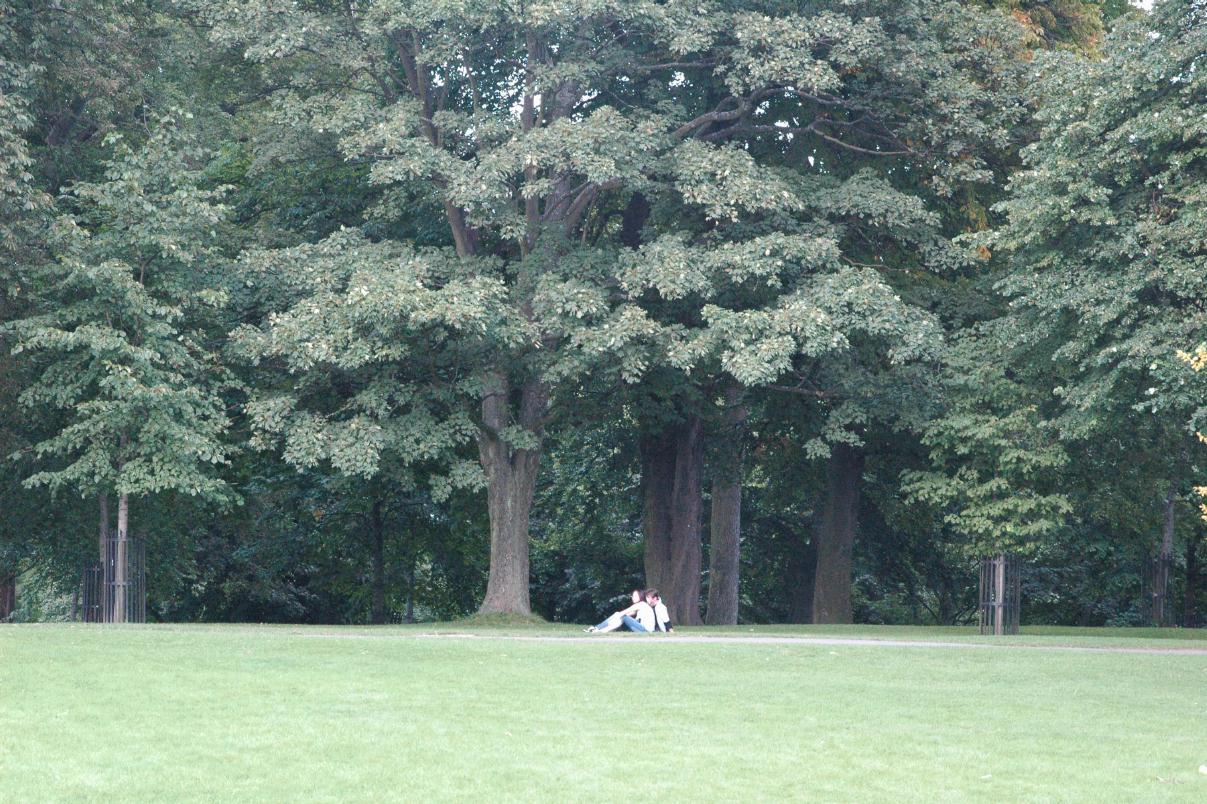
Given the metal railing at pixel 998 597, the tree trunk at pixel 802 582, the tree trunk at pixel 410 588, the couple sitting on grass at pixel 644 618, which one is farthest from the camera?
the tree trunk at pixel 802 582

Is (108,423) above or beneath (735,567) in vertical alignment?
above

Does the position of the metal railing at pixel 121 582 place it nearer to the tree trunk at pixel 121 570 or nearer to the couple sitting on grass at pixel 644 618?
the tree trunk at pixel 121 570

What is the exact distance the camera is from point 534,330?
86.4ft

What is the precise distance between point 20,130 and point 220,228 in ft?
14.8

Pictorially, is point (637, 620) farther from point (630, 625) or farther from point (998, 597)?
point (998, 597)

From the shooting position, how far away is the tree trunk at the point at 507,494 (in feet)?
92.8

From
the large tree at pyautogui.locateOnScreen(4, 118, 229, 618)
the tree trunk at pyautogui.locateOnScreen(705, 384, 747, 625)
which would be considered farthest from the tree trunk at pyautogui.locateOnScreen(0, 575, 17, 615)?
the tree trunk at pyautogui.locateOnScreen(705, 384, 747, 625)

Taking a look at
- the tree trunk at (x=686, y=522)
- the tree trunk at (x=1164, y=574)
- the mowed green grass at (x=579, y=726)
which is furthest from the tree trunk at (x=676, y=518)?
the mowed green grass at (x=579, y=726)

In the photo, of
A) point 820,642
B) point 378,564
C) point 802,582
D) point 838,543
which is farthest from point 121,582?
point 802,582

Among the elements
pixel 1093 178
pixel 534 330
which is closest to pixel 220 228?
pixel 534 330

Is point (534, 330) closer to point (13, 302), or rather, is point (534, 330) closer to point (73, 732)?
point (13, 302)

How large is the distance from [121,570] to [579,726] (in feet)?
57.5

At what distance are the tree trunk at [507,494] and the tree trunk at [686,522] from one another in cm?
451

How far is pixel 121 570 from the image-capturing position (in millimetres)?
26719
